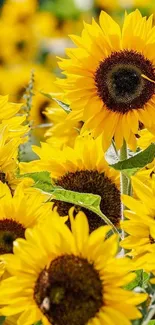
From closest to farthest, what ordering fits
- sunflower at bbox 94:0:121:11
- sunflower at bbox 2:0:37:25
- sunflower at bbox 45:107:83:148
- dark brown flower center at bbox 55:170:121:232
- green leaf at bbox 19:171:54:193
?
green leaf at bbox 19:171:54:193
dark brown flower center at bbox 55:170:121:232
sunflower at bbox 45:107:83:148
sunflower at bbox 94:0:121:11
sunflower at bbox 2:0:37:25

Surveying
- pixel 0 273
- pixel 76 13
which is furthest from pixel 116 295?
pixel 76 13

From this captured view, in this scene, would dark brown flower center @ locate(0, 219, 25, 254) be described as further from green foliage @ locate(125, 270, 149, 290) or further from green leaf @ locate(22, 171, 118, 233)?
green foliage @ locate(125, 270, 149, 290)

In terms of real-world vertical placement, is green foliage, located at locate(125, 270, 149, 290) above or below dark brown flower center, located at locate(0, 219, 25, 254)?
below

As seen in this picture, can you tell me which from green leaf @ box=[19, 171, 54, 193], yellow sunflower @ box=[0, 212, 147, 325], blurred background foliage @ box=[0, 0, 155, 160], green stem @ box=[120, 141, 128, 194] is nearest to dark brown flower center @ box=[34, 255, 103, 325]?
yellow sunflower @ box=[0, 212, 147, 325]

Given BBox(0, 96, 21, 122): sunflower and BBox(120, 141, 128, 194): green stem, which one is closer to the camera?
BBox(120, 141, 128, 194): green stem

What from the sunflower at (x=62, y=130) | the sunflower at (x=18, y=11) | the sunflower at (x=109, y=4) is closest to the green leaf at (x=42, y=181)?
the sunflower at (x=62, y=130)

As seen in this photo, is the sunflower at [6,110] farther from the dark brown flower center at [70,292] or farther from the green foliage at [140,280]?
the dark brown flower center at [70,292]
